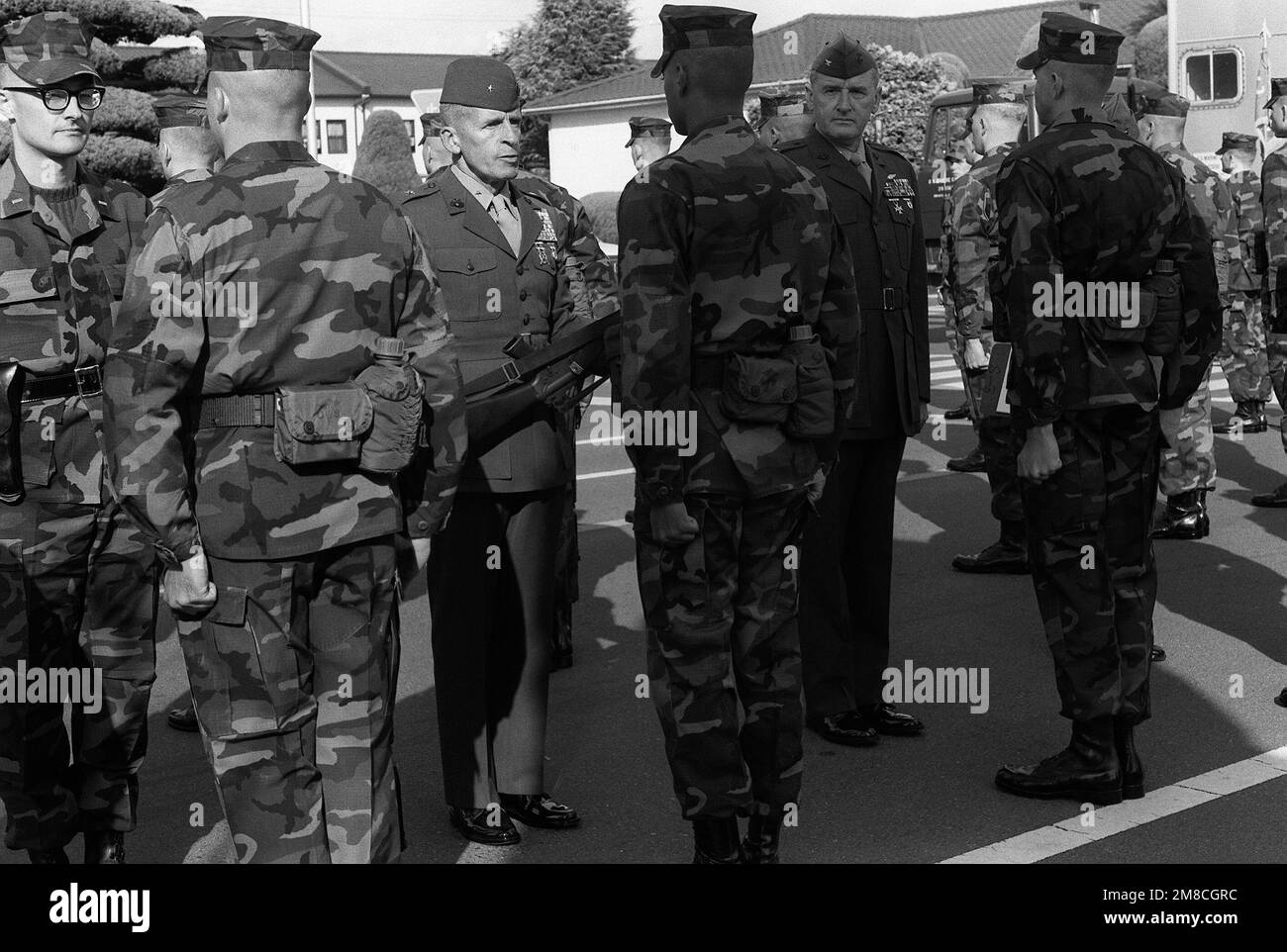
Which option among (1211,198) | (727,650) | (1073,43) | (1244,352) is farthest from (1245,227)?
(727,650)

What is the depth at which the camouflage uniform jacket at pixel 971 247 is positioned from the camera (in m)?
8.62

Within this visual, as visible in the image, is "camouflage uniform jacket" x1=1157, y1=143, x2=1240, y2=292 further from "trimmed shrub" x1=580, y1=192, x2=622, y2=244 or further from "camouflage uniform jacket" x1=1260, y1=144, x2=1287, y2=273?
"trimmed shrub" x1=580, y1=192, x2=622, y2=244

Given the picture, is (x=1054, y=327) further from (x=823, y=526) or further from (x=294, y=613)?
(x=294, y=613)

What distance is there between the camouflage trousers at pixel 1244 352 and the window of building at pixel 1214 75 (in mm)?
6771

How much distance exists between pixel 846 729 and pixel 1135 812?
110cm

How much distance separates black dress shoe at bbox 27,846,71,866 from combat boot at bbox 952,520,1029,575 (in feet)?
16.4

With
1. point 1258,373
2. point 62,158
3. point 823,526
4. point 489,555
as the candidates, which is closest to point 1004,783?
point 823,526

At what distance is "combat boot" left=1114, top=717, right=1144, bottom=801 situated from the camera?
492 centimetres

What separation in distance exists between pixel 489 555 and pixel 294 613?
121 cm

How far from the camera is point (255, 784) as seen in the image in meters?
3.48

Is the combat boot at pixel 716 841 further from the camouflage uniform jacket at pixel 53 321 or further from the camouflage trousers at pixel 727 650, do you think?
the camouflage uniform jacket at pixel 53 321

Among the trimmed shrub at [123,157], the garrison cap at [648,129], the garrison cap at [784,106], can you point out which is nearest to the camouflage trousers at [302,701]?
the garrison cap at [784,106]

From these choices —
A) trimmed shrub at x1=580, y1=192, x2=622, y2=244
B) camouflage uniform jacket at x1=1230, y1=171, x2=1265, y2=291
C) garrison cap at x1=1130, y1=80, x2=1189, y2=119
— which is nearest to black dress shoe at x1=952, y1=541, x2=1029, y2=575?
garrison cap at x1=1130, y1=80, x2=1189, y2=119

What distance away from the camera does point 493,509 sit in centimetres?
471
